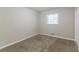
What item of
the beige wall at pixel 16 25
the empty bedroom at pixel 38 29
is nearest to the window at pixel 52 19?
the empty bedroom at pixel 38 29

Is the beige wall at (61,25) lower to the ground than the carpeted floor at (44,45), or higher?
higher

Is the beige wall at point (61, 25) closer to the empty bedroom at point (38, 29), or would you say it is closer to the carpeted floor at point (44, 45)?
the empty bedroom at point (38, 29)

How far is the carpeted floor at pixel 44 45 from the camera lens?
1.43 meters

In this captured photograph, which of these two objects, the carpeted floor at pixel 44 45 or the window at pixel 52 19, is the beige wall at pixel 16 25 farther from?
the window at pixel 52 19

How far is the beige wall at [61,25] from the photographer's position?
1476 mm

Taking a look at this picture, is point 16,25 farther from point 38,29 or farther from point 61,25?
point 61,25

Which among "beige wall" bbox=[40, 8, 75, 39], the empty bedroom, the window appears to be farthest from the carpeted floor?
the window

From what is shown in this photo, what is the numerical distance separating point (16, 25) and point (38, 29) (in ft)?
1.42

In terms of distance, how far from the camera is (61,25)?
155 cm

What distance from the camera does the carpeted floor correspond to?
1434 mm

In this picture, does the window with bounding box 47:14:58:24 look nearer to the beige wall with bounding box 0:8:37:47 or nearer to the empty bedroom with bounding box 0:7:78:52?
the empty bedroom with bounding box 0:7:78:52
